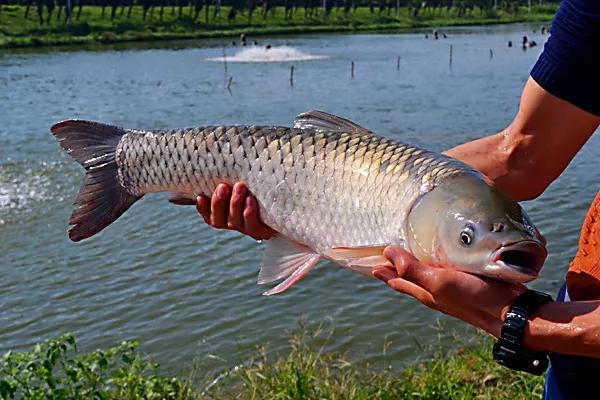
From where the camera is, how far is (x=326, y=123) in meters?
2.80

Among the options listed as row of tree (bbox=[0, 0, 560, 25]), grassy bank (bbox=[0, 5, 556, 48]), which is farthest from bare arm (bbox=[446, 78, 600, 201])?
row of tree (bbox=[0, 0, 560, 25])

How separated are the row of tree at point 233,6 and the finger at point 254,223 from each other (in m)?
74.8

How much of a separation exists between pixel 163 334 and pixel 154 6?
89366 millimetres

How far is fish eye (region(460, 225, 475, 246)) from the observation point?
6.77 ft

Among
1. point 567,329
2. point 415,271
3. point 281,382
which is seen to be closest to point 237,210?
point 415,271

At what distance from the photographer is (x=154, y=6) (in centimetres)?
9250

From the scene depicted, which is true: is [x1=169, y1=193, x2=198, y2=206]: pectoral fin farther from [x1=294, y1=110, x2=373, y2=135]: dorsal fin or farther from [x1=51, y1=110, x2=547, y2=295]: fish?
[x1=294, y1=110, x2=373, y2=135]: dorsal fin

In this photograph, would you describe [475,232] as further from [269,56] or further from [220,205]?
[269,56]

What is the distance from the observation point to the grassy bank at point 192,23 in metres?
64.8

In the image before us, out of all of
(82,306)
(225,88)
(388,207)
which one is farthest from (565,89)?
(225,88)

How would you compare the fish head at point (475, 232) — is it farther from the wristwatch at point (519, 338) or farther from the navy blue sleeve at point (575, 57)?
the navy blue sleeve at point (575, 57)

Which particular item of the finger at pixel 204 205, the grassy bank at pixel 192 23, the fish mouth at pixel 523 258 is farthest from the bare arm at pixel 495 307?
the grassy bank at pixel 192 23

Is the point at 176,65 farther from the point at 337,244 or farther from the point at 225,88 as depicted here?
the point at 337,244

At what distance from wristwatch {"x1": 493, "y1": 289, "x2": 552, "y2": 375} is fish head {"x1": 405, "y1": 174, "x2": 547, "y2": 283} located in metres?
0.11
